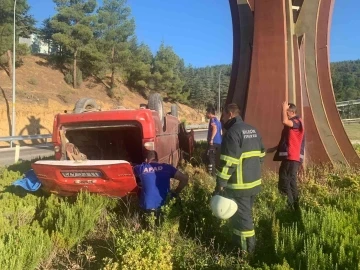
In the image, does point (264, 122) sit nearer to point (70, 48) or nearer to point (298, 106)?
point (298, 106)

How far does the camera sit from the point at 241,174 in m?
4.05

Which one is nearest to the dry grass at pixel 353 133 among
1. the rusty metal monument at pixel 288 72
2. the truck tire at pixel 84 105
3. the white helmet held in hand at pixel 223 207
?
the rusty metal monument at pixel 288 72

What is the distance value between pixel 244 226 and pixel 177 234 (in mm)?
758

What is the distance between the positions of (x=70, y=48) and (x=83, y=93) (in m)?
5.17

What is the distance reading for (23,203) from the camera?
5582mm

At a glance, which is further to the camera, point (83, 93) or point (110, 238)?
point (83, 93)

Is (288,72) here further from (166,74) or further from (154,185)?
(166,74)

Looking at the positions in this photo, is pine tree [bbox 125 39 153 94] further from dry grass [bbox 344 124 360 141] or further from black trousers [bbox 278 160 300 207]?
black trousers [bbox 278 160 300 207]

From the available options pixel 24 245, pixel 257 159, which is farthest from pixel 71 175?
pixel 257 159

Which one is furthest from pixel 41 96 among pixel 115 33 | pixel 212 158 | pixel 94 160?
pixel 94 160

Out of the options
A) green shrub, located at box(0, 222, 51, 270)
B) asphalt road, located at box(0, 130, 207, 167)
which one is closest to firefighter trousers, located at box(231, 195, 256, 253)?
green shrub, located at box(0, 222, 51, 270)

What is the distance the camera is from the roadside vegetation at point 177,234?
10.7ft

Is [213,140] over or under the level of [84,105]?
under

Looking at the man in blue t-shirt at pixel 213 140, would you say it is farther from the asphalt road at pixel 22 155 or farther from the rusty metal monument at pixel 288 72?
the asphalt road at pixel 22 155
